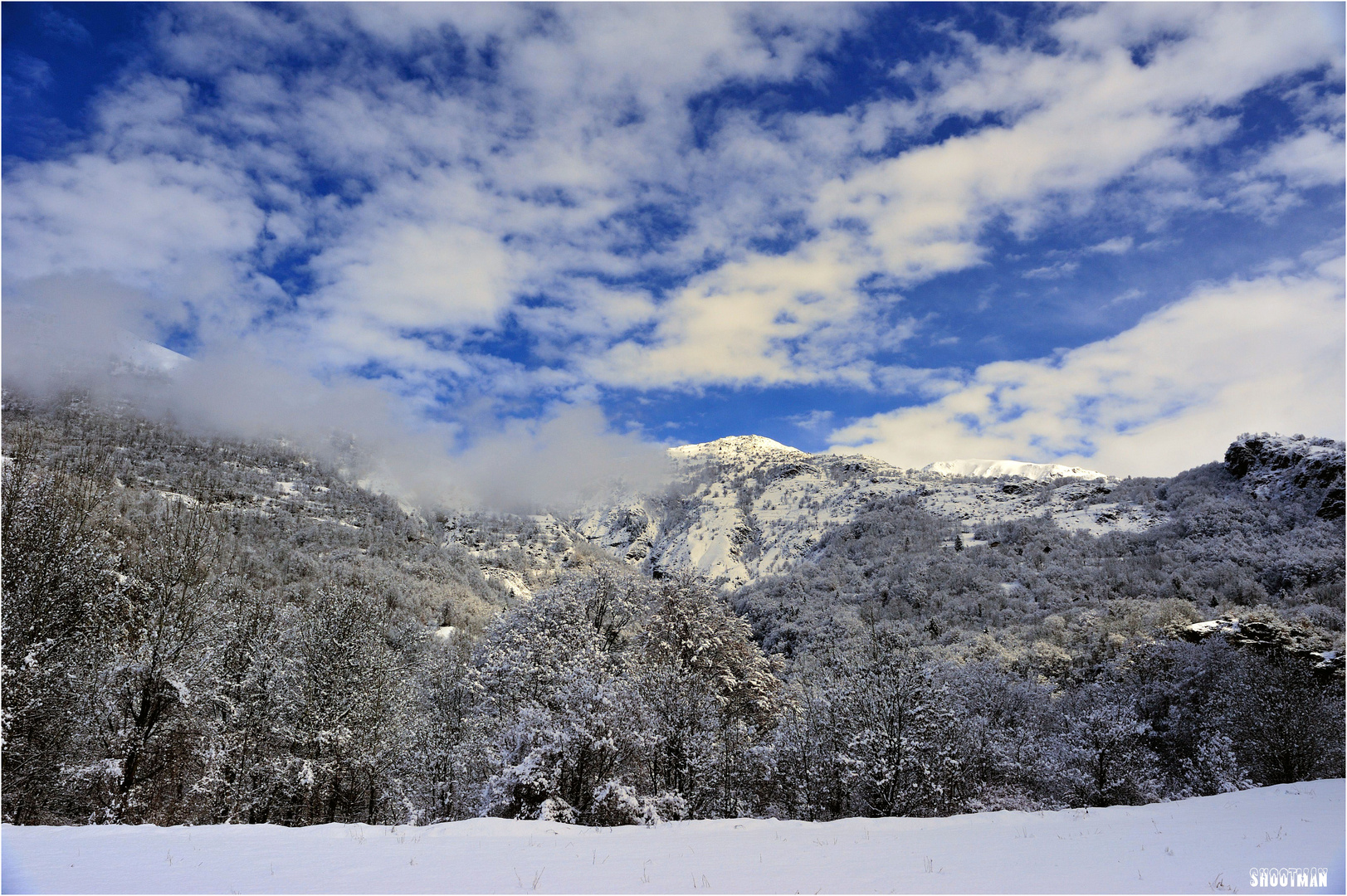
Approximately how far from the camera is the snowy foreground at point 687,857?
34.6 feet

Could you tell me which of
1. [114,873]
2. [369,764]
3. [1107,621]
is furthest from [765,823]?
[1107,621]

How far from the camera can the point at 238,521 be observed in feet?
528

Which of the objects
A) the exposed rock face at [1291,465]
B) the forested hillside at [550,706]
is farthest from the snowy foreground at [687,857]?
the exposed rock face at [1291,465]

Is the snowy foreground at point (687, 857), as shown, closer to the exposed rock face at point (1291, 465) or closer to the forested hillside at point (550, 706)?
the forested hillside at point (550, 706)

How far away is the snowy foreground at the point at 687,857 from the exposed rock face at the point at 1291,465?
147681 millimetres

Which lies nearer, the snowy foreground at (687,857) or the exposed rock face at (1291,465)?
the snowy foreground at (687,857)

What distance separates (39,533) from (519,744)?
71.4 feet

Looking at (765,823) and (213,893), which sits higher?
(213,893)

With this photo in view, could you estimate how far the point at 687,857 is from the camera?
1344 centimetres

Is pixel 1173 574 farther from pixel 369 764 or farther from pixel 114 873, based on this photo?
pixel 114 873

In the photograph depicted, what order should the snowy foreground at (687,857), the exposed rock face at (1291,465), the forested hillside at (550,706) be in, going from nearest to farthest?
the snowy foreground at (687,857)
the forested hillside at (550,706)
the exposed rock face at (1291,465)

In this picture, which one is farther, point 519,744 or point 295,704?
point 295,704

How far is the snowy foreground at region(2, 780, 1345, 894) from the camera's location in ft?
34.6

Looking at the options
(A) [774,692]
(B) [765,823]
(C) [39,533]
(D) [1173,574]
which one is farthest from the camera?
(D) [1173,574]
